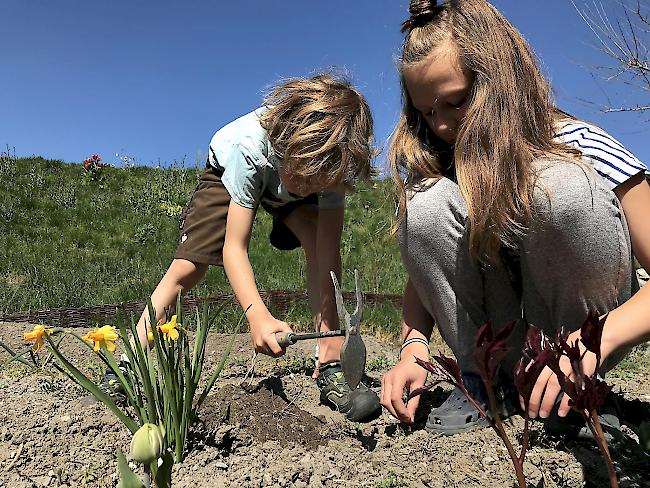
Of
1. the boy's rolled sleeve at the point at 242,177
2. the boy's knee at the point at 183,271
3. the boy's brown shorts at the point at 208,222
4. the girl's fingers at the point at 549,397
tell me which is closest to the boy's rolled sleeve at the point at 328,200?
the boy's brown shorts at the point at 208,222

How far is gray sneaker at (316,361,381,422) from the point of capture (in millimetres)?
1762

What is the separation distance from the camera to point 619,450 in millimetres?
1358

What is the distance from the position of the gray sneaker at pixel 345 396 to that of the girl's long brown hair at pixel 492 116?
21.2 inches

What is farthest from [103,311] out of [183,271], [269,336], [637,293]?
[637,293]

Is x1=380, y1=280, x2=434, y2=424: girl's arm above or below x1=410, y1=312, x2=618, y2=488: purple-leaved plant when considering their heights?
below

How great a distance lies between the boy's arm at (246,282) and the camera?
5.97 ft

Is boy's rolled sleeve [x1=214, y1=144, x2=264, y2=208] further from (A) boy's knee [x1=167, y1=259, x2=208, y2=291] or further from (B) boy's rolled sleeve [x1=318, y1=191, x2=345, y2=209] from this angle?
(A) boy's knee [x1=167, y1=259, x2=208, y2=291]

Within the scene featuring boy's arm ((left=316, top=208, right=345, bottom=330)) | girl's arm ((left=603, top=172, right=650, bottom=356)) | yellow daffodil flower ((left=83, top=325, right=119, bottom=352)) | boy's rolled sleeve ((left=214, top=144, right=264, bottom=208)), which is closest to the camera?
girl's arm ((left=603, top=172, right=650, bottom=356))

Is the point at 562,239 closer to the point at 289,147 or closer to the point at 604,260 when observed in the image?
the point at 604,260

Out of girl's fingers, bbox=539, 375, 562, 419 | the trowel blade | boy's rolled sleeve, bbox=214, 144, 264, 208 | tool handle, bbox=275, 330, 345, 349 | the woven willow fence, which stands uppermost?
boy's rolled sleeve, bbox=214, 144, 264, 208

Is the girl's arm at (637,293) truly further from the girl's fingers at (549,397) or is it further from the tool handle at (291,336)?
the tool handle at (291,336)

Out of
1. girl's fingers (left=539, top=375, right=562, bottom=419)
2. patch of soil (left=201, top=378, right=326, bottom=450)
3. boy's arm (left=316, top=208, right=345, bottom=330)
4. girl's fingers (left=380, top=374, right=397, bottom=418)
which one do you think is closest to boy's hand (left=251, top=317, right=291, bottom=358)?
patch of soil (left=201, top=378, right=326, bottom=450)

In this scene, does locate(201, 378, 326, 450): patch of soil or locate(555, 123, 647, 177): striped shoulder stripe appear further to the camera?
→ locate(201, 378, 326, 450): patch of soil

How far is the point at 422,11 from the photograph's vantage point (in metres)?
1.76
